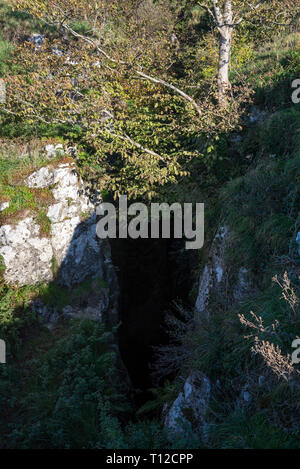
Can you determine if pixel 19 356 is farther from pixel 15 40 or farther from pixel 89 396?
pixel 15 40

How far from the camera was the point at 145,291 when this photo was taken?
991 cm

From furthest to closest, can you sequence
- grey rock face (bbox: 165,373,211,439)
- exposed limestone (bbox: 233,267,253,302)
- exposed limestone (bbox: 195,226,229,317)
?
exposed limestone (bbox: 195,226,229,317), exposed limestone (bbox: 233,267,253,302), grey rock face (bbox: 165,373,211,439)

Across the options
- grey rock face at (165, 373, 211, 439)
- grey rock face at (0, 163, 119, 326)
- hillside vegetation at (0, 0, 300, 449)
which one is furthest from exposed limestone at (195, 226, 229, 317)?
grey rock face at (0, 163, 119, 326)

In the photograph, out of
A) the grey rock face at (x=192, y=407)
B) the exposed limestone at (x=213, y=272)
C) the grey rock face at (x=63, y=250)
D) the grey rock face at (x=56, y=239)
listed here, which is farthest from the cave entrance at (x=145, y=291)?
the grey rock face at (x=192, y=407)

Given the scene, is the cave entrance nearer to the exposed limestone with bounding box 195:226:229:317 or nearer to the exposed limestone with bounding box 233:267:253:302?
the exposed limestone with bounding box 195:226:229:317

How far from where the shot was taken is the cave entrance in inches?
350

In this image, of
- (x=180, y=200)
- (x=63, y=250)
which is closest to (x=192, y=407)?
(x=180, y=200)

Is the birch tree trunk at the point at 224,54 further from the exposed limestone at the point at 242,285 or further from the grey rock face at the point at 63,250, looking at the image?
the exposed limestone at the point at 242,285

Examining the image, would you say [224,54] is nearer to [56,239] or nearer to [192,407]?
[56,239]

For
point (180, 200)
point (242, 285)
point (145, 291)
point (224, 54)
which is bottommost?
point (145, 291)

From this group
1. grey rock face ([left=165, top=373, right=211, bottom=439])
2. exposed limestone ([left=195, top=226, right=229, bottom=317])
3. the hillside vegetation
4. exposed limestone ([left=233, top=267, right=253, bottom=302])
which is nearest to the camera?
the hillside vegetation

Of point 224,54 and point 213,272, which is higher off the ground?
point 224,54

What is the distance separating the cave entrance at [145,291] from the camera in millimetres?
8898

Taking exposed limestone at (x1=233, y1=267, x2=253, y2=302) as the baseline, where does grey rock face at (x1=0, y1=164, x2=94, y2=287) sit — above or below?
above
